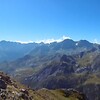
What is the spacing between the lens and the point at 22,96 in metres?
55.2

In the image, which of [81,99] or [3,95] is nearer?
[3,95]

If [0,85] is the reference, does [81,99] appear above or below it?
below

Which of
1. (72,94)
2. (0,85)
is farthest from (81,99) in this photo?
(0,85)

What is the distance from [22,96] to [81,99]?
12802 cm

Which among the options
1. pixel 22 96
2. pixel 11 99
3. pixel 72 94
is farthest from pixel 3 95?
pixel 72 94

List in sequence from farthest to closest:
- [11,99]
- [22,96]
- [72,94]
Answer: [72,94]
[22,96]
[11,99]

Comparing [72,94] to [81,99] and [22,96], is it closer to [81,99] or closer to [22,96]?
[81,99]

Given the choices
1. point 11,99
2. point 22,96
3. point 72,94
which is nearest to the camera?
point 11,99

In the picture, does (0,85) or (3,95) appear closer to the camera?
(3,95)

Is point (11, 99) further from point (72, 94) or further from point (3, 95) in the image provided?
point (72, 94)

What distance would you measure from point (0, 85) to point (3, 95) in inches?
316

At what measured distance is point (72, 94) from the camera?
6742 inches

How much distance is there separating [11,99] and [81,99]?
134 metres

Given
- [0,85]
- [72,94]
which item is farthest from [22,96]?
[72,94]
